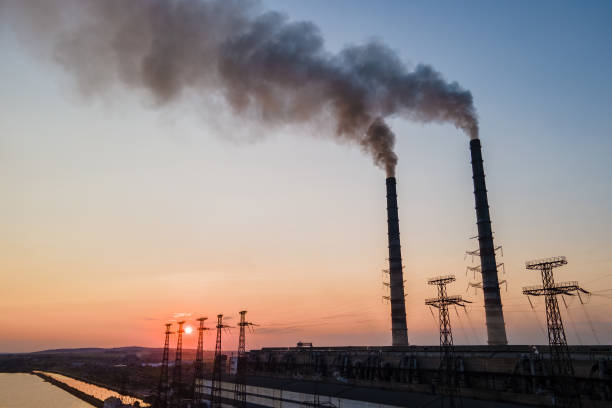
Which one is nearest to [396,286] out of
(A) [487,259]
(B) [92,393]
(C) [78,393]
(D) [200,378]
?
(A) [487,259]

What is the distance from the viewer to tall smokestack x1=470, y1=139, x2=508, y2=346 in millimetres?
53031

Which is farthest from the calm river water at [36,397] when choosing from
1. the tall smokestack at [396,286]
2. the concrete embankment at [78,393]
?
the tall smokestack at [396,286]

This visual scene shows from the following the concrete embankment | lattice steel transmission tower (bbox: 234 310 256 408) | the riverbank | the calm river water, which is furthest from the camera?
the calm river water

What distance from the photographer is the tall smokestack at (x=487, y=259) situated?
5303 cm

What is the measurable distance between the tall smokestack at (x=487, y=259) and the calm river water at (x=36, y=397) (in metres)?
84.2

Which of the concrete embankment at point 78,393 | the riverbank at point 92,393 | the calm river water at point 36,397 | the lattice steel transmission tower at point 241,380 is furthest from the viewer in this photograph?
the calm river water at point 36,397

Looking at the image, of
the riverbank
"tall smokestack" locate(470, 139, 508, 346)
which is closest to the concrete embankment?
the riverbank

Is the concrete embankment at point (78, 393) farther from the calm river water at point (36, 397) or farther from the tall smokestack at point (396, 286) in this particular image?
the tall smokestack at point (396, 286)

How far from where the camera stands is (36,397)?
102 meters

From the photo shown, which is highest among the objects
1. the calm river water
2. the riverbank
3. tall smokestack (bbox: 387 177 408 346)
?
tall smokestack (bbox: 387 177 408 346)

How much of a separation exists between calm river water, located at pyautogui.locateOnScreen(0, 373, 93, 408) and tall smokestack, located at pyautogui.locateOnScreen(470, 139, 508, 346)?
8424 cm

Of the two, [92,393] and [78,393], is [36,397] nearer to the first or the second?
[78,393]

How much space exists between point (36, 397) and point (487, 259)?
367 feet

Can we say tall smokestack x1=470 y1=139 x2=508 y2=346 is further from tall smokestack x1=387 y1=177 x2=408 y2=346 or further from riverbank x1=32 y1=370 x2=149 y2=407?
riverbank x1=32 y1=370 x2=149 y2=407
